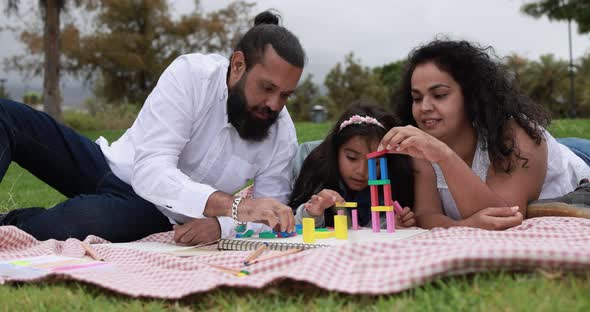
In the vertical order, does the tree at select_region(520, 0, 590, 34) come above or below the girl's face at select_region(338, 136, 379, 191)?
above

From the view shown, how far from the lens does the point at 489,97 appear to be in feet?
11.5

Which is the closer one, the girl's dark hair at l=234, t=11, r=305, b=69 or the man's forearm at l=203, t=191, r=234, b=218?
the man's forearm at l=203, t=191, r=234, b=218

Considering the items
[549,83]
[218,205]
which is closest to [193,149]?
[218,205]

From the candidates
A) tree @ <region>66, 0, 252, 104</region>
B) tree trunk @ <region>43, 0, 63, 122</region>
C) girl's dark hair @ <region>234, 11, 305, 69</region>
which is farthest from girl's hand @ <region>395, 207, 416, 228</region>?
tree @ <region>66, 0, 252, 104</region>

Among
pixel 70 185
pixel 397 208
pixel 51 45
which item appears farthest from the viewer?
pixel 51 45

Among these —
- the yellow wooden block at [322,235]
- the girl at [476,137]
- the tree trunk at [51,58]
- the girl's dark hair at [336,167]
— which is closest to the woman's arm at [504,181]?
the girl at [476,137]

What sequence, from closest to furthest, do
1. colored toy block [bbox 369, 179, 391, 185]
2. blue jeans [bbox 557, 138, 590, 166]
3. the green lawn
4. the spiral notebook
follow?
1. the green lawn
2. the spiral notebook
3. colored toy block [bbox 369, 179, 391, 185]
4. blue jeans [bbox 557, 138, 590, 166]

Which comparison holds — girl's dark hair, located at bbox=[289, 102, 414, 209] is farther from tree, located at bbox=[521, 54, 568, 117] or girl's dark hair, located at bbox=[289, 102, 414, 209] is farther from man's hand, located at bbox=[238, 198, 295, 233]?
tree, located at bbox=[521, 54, 568, 117]

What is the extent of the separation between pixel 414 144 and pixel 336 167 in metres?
0.90

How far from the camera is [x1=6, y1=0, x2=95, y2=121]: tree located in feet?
53.3

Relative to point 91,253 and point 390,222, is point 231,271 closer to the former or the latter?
point 91,253

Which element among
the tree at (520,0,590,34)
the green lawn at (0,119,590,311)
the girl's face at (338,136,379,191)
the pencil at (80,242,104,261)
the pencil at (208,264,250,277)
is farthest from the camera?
the tree at (520,0,590,34)

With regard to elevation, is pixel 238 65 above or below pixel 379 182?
above

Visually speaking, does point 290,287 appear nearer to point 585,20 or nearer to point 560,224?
point 560,224
